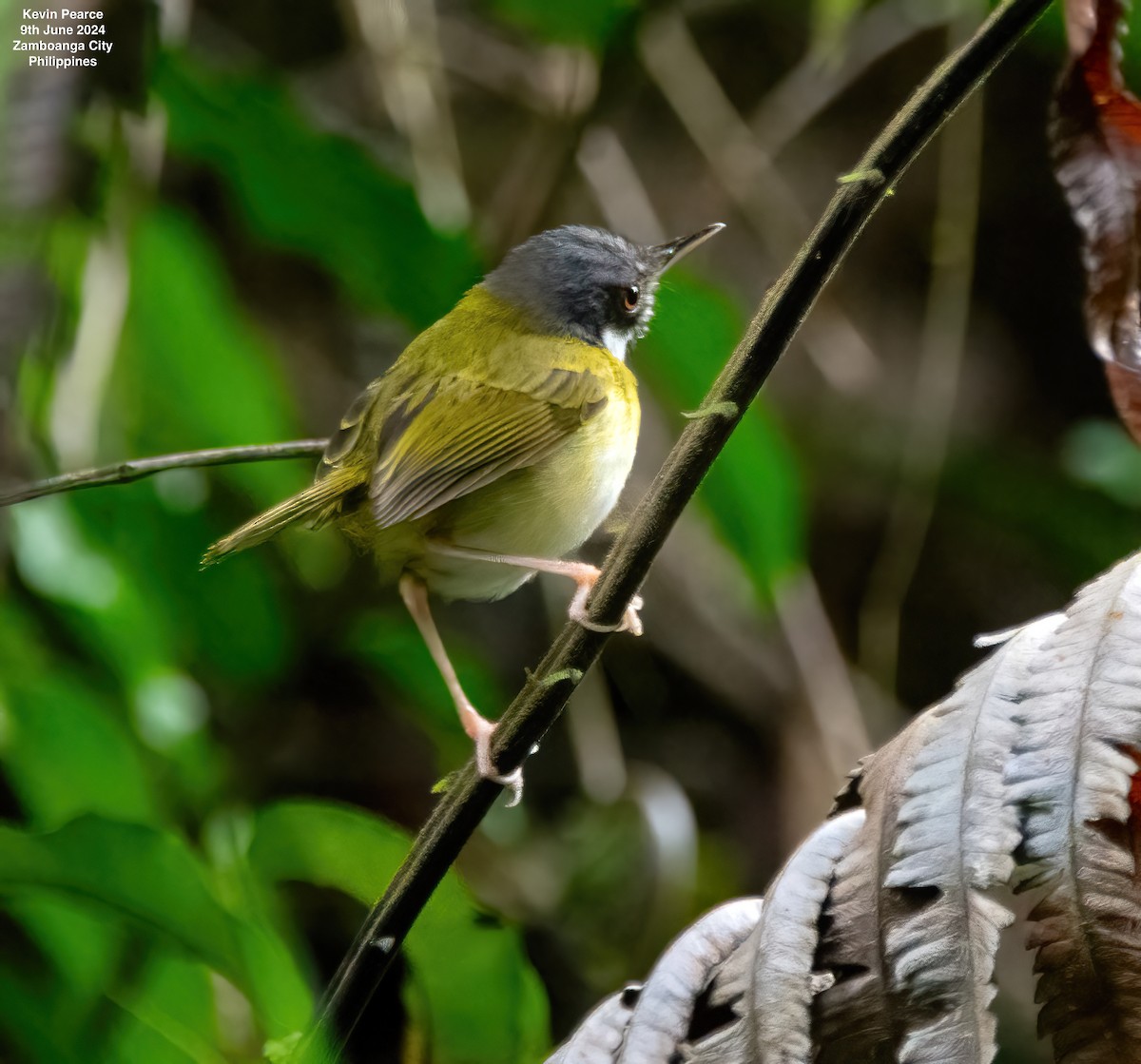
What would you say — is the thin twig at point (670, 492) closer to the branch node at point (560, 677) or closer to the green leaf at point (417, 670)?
the branch node at point (560, 677)

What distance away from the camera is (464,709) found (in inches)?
44.9

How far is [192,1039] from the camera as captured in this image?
1170 mm

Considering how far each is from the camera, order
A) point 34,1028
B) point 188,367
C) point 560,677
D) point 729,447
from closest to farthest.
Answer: point 560,677, point 34,1028, point 729,447, point 188,367

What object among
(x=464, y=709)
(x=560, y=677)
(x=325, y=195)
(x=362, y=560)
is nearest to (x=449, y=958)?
(x=464, y=709)

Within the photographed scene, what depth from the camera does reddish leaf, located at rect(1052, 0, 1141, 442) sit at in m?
0.86

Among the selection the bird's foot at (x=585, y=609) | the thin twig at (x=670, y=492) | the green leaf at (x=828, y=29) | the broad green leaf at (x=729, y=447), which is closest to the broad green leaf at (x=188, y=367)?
the broad green leaf at (x=729, y=447)

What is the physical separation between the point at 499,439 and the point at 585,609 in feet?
1.50

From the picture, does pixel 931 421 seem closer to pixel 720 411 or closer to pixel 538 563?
pixel 538 563

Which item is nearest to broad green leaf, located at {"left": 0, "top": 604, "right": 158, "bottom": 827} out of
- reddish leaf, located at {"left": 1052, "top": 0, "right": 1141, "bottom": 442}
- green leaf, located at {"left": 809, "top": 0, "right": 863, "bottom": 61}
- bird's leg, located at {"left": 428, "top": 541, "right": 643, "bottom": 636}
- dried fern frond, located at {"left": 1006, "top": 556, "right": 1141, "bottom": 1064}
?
bird's leg, located at {"left": 428, "top": 541, "right": 643, "bottom": 636}

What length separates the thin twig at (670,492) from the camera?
28.8 inches

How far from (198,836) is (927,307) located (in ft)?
7.26

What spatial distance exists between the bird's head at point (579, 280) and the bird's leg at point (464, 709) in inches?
12.9

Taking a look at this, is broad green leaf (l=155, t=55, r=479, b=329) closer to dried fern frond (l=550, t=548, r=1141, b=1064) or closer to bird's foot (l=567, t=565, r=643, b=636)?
bird's foot (l=567, t=565, r=643, b=636)

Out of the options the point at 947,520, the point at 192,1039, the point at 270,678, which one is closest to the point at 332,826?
the point at 192,1039
